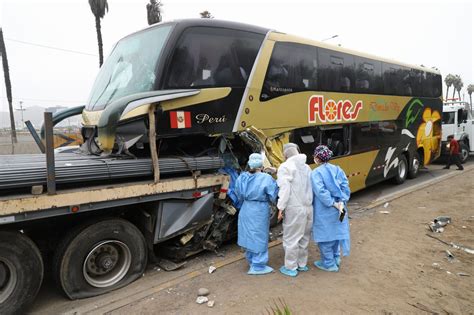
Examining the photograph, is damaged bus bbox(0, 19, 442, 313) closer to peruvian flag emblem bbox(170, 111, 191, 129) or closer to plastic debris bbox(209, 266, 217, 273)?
peruvian flag emblem bbox(170, 111, 191, 129)

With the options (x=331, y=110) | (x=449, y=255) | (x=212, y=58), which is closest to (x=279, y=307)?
(x=449, y=255)

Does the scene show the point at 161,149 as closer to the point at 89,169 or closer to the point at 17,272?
the point at 89,169

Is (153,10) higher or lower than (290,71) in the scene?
higher

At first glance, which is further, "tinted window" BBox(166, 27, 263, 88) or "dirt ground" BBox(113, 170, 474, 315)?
"tinted window" BBox(166, 27, 263, 88)

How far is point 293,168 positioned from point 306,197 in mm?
410

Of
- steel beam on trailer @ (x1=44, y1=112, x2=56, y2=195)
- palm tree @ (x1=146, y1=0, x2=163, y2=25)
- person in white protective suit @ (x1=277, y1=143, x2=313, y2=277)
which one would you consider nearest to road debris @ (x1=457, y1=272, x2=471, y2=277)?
person in white protective suit @ (x1=277, y1=143, x2=313, y2=277)

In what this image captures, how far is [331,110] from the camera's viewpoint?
7.50m

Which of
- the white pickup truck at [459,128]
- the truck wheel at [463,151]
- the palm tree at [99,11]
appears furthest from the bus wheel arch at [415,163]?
the palm tree at [99,11]

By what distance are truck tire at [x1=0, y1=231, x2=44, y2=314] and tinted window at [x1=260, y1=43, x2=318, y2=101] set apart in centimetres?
395

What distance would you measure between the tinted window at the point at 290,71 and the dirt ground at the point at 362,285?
2.71 metres

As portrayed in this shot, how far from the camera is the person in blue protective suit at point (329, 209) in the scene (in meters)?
4.32

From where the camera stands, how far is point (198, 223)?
470cm

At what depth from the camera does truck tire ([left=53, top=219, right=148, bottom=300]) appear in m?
3.75

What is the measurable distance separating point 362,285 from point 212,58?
3.67 m
